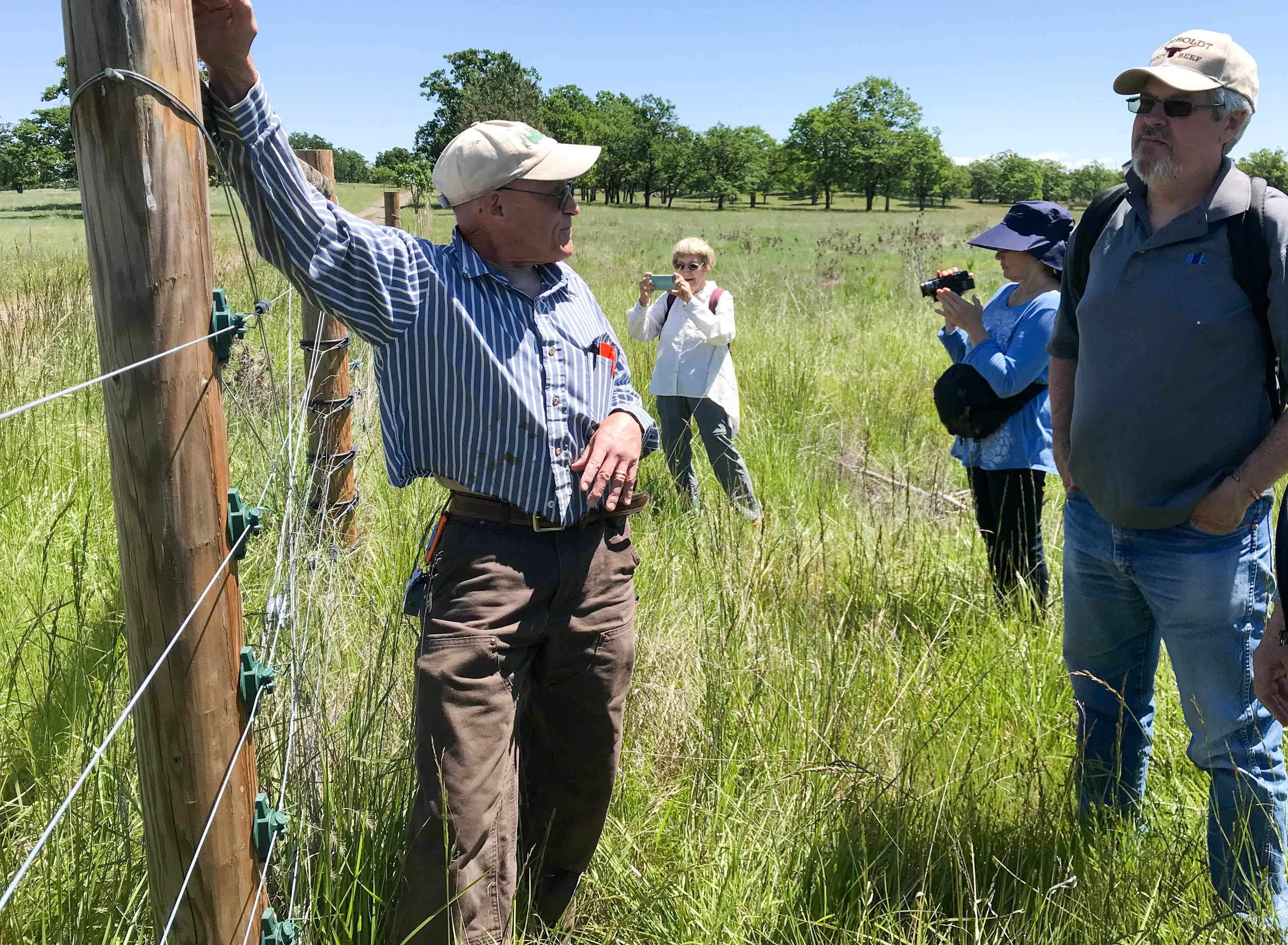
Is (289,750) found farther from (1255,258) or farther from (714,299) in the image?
(714,299)

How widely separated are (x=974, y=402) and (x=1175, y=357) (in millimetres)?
1581

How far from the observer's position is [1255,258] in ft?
6.89

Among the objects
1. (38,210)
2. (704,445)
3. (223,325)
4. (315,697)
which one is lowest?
(704,445)

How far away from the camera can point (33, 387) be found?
→ 16.5ft

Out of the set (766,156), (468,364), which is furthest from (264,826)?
(766,156)

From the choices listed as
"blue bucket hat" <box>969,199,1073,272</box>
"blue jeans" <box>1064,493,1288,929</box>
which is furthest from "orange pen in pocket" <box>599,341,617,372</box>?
"blue bucket hat" <box>969,199,1073,272</box>

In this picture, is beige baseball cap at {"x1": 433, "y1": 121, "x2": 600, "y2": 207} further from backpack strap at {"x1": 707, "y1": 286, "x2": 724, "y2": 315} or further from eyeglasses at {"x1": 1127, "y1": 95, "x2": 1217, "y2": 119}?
backpack strap at {"x1": 707, "y1": 286, "x2": 724, "y2": 315}

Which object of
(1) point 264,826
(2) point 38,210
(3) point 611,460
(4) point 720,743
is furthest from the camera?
(2) point 38,210

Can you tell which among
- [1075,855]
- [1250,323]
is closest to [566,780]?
[1075,855]

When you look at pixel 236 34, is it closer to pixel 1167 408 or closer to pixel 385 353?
pixel 385 353

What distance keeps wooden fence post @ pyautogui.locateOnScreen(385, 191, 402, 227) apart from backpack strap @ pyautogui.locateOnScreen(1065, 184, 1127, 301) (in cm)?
337

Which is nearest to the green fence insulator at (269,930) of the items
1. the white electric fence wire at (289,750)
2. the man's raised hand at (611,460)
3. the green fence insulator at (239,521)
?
the white electric fence wire at (289,750)

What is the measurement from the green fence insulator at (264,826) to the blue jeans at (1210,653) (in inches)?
64.2

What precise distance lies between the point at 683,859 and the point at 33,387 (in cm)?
460
